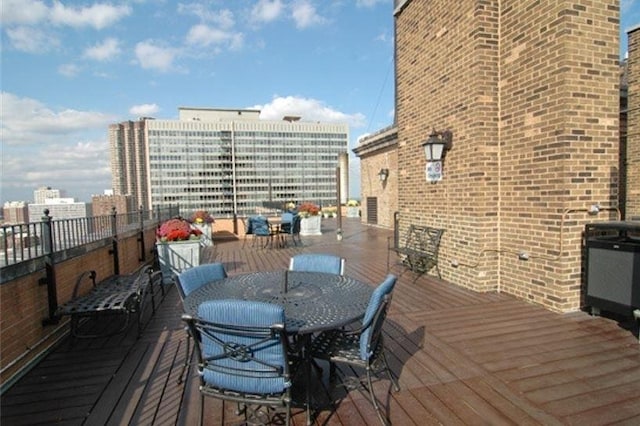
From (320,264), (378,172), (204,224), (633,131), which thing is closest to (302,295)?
(320,264)

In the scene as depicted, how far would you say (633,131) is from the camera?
5.89m

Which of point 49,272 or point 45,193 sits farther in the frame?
point 45,193

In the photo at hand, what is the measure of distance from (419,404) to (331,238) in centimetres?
861

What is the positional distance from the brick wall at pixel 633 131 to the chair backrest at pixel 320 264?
5.49 meters

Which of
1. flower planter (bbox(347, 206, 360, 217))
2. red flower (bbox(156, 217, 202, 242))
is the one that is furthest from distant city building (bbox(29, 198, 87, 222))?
flower planter (bbox(347, 206, 360, 217))

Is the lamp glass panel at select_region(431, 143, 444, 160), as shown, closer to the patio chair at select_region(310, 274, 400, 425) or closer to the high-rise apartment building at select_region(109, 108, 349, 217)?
the patio chair at select_region(310, 274, 400, 425)

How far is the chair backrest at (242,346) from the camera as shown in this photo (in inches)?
65.6

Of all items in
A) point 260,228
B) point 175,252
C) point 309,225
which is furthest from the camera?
point 309,225

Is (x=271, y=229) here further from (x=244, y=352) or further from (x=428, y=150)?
(x=244, y=352)

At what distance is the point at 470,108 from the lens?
4.55 metres

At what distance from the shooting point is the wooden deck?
208 cm

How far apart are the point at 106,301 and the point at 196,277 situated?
1.18 meters

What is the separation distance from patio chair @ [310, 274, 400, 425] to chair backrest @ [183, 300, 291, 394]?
513mm

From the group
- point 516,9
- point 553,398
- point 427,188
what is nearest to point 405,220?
point 427,188
